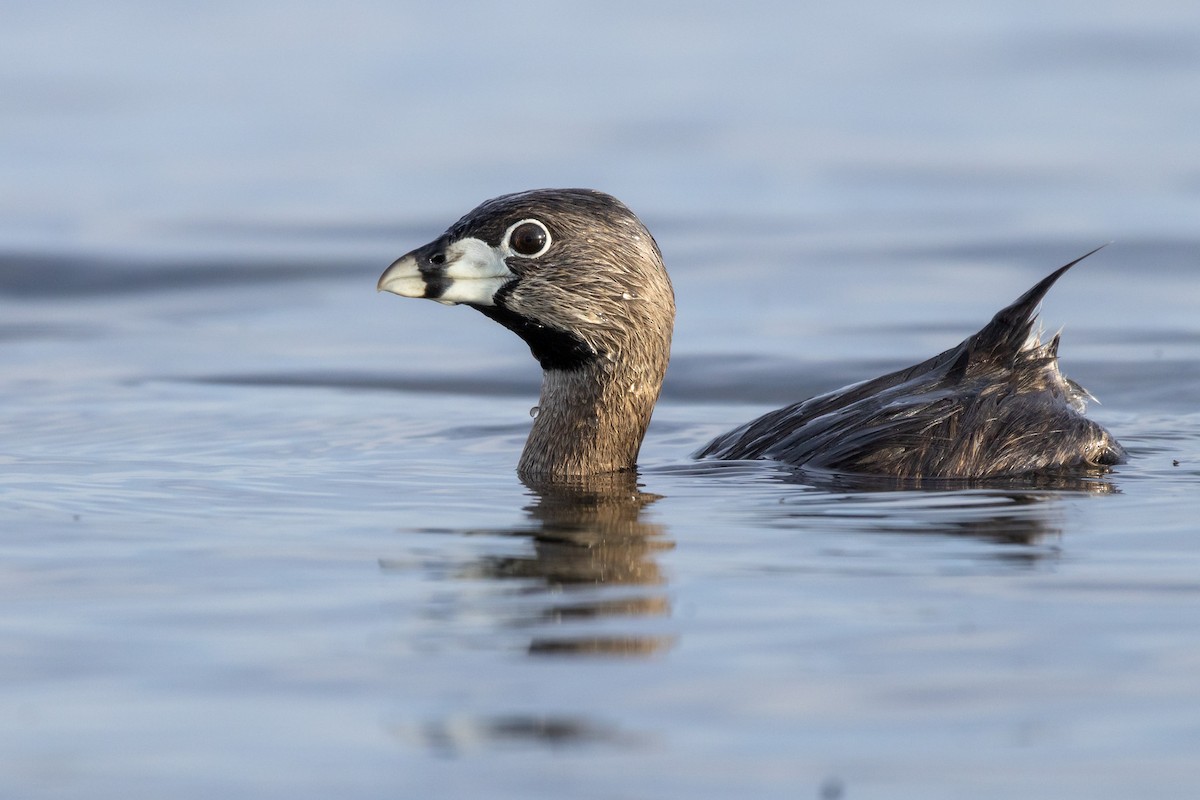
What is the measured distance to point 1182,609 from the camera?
638 centimetres

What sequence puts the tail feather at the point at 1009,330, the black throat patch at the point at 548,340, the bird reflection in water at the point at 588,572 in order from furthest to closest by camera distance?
the black throat patch at the point at 548,340, the tail feather at the point at 1009,330, the bird reflection in water at the point at 588,572

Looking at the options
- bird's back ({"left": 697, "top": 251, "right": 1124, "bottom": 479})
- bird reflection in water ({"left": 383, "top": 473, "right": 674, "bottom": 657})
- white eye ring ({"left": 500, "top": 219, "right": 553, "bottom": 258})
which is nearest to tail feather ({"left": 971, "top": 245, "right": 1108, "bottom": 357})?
bird's back ({"left": 697, "top": 251, "right": 1124, "bottom": 479})

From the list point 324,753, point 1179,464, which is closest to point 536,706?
point 324,753

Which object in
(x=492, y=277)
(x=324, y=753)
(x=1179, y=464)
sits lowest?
(x=324, y=753)

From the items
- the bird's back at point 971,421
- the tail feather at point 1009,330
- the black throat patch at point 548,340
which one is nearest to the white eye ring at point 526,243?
the black throat patch at point 548,340

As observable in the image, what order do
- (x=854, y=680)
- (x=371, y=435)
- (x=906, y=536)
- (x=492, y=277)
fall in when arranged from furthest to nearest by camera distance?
(x=371, y=435), (x=492, y=277), (x=906, y=536), (x=854, y=680)

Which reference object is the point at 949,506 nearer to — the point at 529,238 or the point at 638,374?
the point at 638,374

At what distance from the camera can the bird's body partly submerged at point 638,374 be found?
909 centimetres

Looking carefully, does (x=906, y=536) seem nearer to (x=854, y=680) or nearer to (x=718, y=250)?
(x=854, y=680)

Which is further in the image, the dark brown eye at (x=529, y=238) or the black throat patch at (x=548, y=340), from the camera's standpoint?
the black throat patch at (x=548, y=340)

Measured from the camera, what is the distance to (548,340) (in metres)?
9.73

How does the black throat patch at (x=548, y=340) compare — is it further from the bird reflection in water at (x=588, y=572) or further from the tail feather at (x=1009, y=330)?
the tail feather at (x=1009, y=330)

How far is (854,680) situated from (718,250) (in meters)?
12.7

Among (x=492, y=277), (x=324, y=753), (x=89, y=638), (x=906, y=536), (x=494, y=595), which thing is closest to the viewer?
(x=324, y=753)
